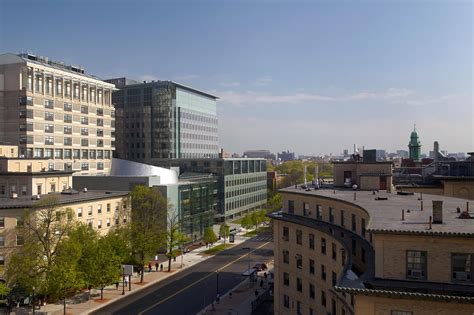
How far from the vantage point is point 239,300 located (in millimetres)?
69375

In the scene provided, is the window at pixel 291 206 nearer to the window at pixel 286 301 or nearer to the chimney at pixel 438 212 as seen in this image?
the window at pixel 286 301

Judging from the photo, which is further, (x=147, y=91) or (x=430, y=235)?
(x=147, y=91)

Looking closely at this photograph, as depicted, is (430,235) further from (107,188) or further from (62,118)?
(62,118)

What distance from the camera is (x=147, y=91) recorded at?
166 meters

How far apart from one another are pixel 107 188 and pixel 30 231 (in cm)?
3547

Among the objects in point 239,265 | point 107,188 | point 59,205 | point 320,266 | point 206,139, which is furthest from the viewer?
point 206,139

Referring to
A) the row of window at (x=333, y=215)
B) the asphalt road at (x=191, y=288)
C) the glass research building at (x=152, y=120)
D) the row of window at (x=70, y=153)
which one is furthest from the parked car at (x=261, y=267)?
the glass research building at (x=152, y=120)

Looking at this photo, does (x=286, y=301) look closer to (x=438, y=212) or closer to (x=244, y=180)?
(x=438, y=212)

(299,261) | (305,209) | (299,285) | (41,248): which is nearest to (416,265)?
(299,261)

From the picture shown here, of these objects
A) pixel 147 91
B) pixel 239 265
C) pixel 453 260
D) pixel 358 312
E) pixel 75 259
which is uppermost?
pixel 147 91

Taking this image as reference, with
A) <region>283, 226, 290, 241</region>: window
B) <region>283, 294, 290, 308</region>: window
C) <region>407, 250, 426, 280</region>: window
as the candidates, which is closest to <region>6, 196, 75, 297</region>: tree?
<region>283, 294, 290, 308</region>: window

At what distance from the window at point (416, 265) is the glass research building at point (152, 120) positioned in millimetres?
141295

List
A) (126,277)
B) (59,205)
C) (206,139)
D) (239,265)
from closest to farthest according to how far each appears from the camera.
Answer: (59,205), (126,277), (239,265), (206,139)

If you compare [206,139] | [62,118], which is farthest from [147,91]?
[62,118]
